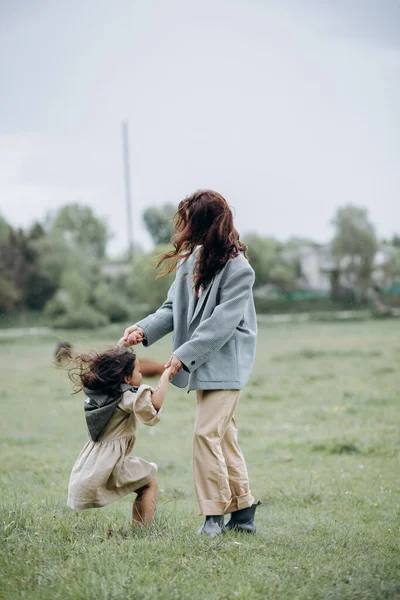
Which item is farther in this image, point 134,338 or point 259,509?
point 259,509

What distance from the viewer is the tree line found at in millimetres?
25547

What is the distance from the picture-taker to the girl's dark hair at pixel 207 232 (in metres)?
4.26

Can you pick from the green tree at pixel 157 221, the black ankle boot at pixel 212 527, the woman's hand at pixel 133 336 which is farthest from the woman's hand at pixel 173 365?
the green tree at pixel 157 221

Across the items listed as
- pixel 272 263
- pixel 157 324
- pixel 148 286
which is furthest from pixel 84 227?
pixel 157 324

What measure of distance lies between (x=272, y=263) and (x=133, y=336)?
26638 millimetres

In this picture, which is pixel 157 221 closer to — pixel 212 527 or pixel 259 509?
pixel 259 509

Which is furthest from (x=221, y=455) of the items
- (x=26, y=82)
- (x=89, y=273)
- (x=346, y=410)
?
(x=89, y=273)

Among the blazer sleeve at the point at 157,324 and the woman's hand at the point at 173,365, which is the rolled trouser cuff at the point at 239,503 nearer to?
the woman's hand at the point at 173,365

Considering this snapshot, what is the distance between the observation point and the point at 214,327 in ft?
13.5

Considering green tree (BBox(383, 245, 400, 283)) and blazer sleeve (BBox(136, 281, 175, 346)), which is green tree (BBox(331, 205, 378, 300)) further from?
blazer sleeve (BBox(136, 281, 175, 346))

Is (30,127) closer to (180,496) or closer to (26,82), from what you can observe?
(26,82)

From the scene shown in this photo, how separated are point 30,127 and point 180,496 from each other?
7.92 metres

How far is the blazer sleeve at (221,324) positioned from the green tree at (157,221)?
30203 mm

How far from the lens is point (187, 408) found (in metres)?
11.6
